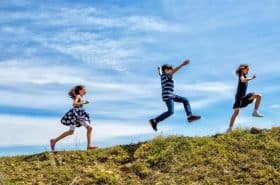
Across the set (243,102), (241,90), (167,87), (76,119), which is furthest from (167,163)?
(241,90)

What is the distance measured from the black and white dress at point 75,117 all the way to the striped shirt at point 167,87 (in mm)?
2130

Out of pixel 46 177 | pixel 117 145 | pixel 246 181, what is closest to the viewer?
pixel 246 181

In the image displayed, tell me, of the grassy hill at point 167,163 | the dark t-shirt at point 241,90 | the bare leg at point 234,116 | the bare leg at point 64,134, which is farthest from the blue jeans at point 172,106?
the bare leg at point 64,134

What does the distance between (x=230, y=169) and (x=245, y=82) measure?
3.41 m

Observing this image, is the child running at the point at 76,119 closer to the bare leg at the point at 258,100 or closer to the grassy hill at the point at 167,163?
the grassy hill at the point at 167,163

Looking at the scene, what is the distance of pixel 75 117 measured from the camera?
14945 millimetres

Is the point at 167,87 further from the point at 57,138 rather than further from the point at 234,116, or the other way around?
the point at 57,138

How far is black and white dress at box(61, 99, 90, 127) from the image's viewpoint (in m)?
14.9

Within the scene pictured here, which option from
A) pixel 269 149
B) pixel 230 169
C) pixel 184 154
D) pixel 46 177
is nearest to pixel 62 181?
pixel 46 177

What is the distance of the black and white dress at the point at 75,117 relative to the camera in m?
14.9

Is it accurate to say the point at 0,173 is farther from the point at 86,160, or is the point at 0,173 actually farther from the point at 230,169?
the point at 230,169

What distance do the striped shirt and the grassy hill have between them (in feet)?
4.07

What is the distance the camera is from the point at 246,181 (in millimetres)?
12180

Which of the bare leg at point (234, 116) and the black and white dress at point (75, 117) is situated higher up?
the black and white dress at point (75, 117)
